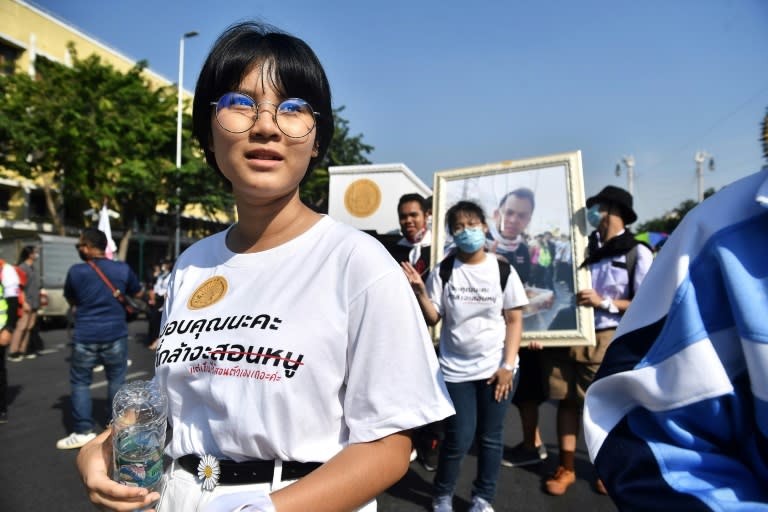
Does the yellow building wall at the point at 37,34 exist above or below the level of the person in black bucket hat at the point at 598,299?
above

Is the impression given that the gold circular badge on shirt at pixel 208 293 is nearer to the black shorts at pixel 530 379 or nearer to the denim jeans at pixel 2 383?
the black shorts at pixel 530 379

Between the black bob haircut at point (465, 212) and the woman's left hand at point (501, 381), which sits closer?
the woman's left hand at point (501, 381)

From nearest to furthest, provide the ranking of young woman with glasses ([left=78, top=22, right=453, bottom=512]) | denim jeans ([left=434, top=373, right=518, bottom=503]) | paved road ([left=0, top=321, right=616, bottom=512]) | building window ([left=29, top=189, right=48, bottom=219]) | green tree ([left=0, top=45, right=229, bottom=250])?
young woman with glasses ([left=78, top=22, right=453, bottom=512]) → denim jeans ([left=434, top=373, right=518, bottom=503]) → paved road ([left=0, top=321, right=616, bottom=512]) → green tree ([left=0, top=45, right=229, bottom=250]) → building window ([left=29, top=189, right=48, bottom=219])

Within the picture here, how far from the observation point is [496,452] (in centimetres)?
336

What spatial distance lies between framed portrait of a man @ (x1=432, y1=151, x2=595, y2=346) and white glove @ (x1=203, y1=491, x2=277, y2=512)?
9.52ft

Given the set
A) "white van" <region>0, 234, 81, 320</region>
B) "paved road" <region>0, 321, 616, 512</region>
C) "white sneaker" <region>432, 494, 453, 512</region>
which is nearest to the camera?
"white sneaker" <region>432, 494, 453, 512</region>

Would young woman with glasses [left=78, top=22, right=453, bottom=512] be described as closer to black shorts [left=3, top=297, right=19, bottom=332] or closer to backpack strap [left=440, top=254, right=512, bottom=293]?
backpack strap [left=440, top=254, right=512, bottom=293]

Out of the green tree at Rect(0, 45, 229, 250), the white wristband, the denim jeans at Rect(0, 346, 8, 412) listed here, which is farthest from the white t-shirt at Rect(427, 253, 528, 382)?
the green tree at Rect(0, 45, 229, 250)

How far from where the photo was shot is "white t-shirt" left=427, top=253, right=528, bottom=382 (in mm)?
3367

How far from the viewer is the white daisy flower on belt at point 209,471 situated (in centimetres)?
117

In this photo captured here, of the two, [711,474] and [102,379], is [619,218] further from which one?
[102,379]

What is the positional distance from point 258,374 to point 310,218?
44 centimetres

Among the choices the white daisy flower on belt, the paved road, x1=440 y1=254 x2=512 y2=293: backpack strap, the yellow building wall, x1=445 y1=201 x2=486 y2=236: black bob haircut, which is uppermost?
the yellow building wall

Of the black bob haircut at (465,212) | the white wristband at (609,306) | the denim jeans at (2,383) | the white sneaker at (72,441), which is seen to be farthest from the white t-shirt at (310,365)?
the denim jeans at (2,383)
